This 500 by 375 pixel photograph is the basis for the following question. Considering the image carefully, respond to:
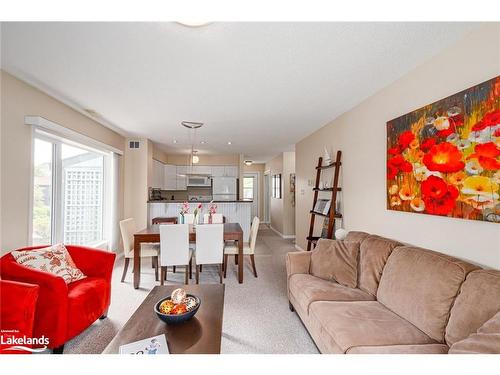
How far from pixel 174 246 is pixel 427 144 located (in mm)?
3006

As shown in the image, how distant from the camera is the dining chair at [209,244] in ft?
10.7

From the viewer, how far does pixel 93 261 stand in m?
2.40

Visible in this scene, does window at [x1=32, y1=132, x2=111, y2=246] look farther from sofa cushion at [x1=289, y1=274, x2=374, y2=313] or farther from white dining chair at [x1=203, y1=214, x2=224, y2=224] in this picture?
sofa cushion at [x1=289, y1=274, x2=374, y2=313]

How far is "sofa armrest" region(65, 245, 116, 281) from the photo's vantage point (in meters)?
2.38

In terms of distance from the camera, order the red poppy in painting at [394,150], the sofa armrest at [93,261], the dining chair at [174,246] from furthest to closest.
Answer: the dining chair at [174,246]
the sofa armrest at [93,261]
the red poppy in painting at [394,150]

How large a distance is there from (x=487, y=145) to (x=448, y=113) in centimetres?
39

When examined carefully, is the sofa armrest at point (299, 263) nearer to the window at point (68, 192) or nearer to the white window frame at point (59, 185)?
the white window frame at point (59, 185)

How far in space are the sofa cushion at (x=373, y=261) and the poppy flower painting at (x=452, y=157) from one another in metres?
0.38

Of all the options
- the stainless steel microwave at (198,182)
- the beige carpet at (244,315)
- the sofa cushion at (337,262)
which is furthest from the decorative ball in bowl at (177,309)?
the stainless steel microwave at (198,182)

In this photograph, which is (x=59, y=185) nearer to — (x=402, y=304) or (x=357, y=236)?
(x=357, y=236)

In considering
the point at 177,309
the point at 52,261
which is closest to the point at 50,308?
the point at 52,261

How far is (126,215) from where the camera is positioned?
4719 mm
